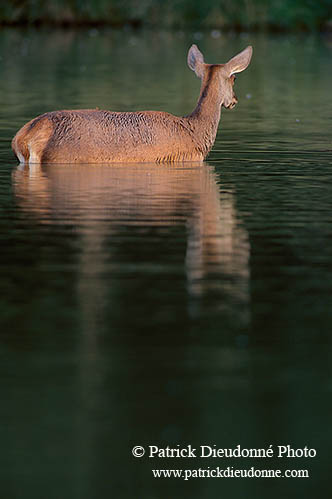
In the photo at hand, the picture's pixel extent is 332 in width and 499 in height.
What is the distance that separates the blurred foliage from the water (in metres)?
34.1

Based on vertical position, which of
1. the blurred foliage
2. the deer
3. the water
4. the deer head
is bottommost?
the water

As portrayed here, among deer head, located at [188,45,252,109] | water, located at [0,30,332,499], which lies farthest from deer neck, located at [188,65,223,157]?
water, located at [0,30,332,499]

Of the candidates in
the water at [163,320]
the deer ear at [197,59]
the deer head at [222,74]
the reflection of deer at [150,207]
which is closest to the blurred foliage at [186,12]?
the water at [163,320]

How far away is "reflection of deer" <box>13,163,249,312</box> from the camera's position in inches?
362

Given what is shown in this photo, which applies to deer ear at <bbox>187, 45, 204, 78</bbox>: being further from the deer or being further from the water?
the water

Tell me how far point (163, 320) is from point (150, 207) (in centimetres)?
402

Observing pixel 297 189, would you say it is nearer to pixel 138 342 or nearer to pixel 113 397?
pixel 138 342

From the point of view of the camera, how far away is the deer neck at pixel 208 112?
1476cm

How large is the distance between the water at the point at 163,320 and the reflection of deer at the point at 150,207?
0.07 ft

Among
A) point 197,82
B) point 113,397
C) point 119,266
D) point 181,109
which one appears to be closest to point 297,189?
point 119,266

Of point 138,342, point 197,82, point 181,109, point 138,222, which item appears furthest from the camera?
point 197,82

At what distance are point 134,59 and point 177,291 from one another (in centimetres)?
2852

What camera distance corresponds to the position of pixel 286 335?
24.2 ft

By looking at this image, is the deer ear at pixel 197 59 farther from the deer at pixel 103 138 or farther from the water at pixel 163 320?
the water at pixel 163 320
